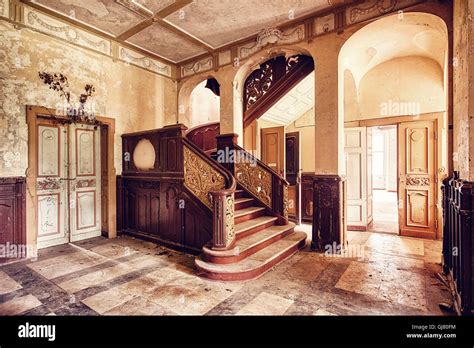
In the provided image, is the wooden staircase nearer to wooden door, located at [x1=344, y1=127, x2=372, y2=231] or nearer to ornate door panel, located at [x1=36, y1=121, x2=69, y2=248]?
wooden door, located at [x1=344, y1=127, x2=372, y2=231]

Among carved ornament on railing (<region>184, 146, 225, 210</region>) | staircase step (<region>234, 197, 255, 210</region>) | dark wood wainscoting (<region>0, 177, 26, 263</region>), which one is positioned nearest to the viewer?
dark wood wainscoting (<region>0, 177, 26, 263</region>)

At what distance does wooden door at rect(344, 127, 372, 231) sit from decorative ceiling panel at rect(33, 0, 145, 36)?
5444mm

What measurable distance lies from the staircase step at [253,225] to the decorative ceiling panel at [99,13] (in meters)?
4.45

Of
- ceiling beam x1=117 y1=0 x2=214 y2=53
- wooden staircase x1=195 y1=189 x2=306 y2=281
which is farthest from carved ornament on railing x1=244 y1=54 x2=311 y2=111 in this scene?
wooden staircase x1=195 y1=189 x2=306 y2=281

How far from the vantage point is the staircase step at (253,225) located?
167 inches

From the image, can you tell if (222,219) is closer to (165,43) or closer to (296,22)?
(296,22)

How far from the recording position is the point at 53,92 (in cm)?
470

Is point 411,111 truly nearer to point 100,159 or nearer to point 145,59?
point 145,59

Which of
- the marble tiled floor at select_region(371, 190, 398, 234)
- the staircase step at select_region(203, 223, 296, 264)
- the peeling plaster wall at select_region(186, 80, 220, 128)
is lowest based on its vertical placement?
the marble tiled floor at select_region(371, 190, 398, 234)

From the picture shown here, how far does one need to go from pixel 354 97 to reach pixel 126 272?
21.2ft

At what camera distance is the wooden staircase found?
342 cm

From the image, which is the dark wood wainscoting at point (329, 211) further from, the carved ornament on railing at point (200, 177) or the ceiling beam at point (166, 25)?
the ceiling beam at point (166, 25)

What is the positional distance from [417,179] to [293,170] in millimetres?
2857

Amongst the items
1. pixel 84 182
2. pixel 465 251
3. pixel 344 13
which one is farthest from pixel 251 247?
pixel 344 13
